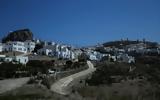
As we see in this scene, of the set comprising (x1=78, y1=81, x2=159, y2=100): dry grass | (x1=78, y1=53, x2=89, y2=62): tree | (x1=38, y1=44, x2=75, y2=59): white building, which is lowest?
(x1=78, y1=81, x2=159, y2=100): dry grass

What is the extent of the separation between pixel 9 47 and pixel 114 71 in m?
43.7

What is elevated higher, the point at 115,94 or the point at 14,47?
the point at 14,47

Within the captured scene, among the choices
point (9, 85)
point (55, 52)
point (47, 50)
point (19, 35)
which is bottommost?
point (9, 85)

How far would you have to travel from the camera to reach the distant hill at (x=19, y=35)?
4941 inches

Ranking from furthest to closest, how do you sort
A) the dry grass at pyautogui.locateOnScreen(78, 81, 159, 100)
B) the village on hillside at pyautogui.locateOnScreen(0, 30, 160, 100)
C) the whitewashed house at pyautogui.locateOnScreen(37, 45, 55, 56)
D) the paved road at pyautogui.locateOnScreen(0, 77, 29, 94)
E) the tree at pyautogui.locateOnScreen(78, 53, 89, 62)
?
1. the whitewashed house at pyautogui.locateOnScreen(37, 45, 55, 56)
2. the tree at pyautogui.locateOnScreen(78, 53, 89, 62)
3. the village on hillside at pyautogui.locateOnScreen(0, 30, 160, 100)
4. the paved road at pyautogui.locateOnScreen(0, 77, 29, 94)
5. the dry grass at pyautogui.locateOnScreen(78, 81, 159, 100)

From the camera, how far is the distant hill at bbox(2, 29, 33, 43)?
125500 millimetres

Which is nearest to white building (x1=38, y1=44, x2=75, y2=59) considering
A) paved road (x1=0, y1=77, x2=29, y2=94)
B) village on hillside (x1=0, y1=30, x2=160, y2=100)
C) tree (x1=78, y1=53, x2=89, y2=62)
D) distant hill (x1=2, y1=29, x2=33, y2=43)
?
village on hillside (x1=0, y1=30, x2=160, y2=100)

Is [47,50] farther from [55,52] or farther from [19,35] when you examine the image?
[19,35]

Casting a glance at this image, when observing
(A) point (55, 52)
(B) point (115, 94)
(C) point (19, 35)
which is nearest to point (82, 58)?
(A) point (55, 52)

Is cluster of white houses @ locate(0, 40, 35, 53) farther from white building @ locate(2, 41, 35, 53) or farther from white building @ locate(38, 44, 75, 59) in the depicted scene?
white building @ locate(38, 44, 75, 59)

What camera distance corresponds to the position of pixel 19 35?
415ft

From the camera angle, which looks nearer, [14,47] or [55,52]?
[14,47]

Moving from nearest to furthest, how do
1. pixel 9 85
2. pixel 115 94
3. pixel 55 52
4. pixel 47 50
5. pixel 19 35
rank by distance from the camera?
pixel 115 94 < pixel 9 85 < pixel 47 50 < pixel 55 52 < pixel 19 35

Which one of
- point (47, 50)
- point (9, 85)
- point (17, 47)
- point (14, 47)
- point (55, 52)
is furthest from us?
point (55, 52)
